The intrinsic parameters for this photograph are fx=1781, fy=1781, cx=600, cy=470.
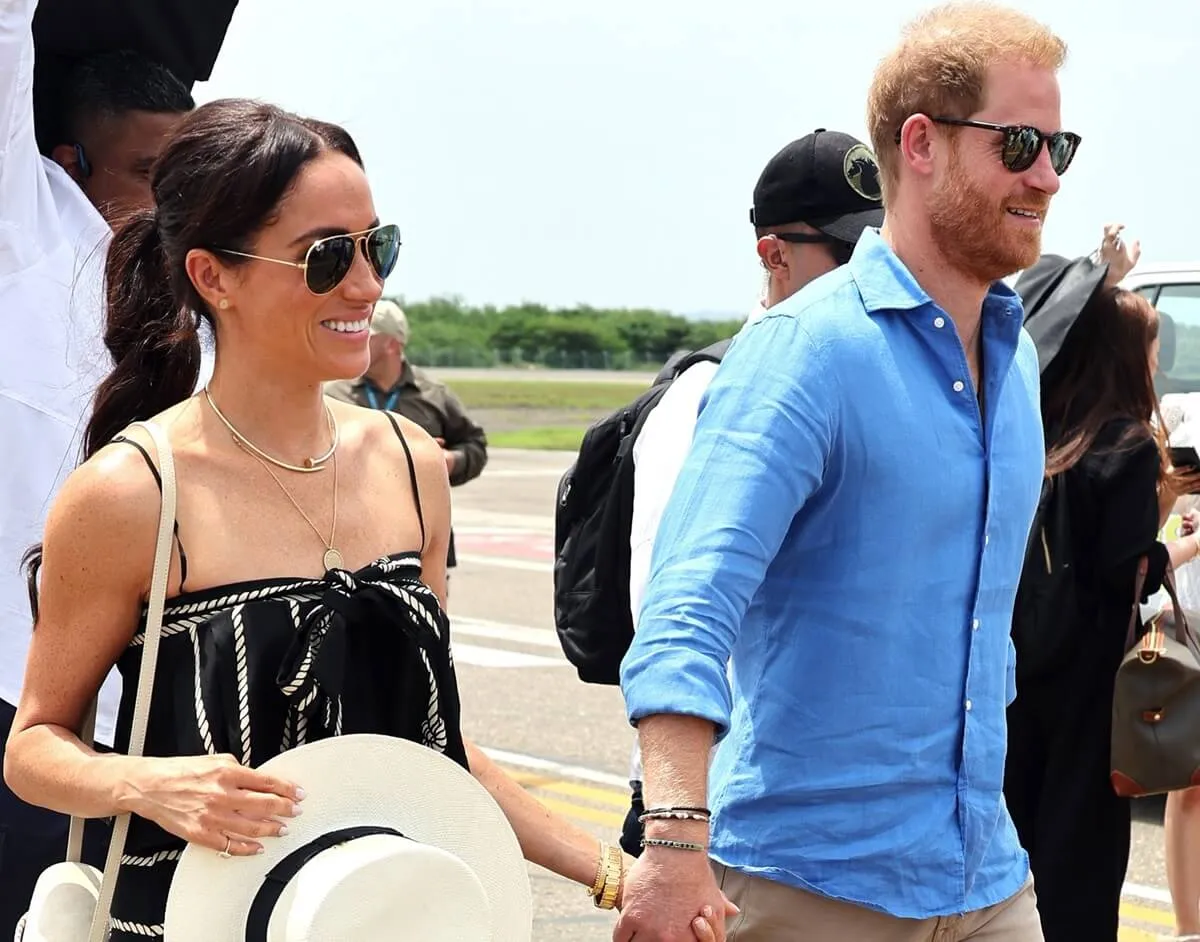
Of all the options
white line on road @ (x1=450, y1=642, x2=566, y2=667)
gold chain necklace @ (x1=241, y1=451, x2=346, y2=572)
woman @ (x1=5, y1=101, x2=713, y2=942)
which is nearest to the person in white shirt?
woman @ (x1=5, y1=101, x2=713, y2=942)

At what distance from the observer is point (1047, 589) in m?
4.29

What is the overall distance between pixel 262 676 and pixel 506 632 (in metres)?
9.05

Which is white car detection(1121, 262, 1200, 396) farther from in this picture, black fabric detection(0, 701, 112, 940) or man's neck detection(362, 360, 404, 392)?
black fabric detection(0, 701, 112, 940)

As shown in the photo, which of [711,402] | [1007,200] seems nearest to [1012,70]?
[1007,200]

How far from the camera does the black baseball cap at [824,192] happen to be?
370cm

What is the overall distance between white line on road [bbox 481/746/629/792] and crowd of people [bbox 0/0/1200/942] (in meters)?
4.87

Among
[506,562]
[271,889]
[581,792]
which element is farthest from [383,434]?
[506,562]

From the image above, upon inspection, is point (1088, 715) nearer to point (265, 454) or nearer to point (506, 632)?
point (265, 454)

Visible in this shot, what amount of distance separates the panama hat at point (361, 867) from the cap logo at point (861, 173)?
75.1 inches

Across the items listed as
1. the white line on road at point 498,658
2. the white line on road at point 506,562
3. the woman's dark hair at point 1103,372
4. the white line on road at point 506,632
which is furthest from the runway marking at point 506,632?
the woman's dark hair at point 1103,372

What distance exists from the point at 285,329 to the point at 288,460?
18cm

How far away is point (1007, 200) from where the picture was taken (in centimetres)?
265

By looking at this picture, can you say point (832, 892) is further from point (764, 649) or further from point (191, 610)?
point (191, 610)

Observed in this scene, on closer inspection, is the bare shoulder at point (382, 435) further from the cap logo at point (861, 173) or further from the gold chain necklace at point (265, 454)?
the cap logo at point (861, 173)
